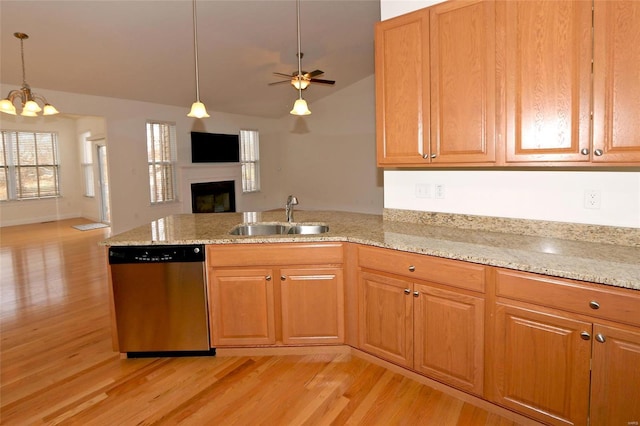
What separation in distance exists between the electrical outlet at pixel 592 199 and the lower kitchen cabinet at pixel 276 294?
1.44m

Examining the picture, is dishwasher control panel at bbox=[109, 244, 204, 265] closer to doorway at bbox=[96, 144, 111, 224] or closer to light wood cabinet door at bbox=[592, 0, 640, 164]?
light wood cabinet door at bbox=[592, 0, 640, 164]

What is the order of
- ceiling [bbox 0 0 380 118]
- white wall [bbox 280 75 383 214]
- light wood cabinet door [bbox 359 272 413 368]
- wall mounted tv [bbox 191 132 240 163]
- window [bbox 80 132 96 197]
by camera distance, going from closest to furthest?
light wood cabinet door [bbox 359 272 413 368], ceiling [bbox 0 0 380 118], wall mounted tv [bbox 191 132 240 163], white wall [bbox 280 75 383 214], window [bbox 80 132 96 197]

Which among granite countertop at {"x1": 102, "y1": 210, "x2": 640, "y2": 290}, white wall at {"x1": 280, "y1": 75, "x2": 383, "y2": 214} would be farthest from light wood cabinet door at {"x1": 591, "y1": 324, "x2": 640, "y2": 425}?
white wall at {"x1": 280, "y1": 75, "x2": 383, "y2": 214}

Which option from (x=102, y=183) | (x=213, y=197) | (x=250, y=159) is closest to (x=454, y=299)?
(x=213, y=197)

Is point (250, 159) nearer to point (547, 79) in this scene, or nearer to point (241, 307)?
A: point (241, 307)

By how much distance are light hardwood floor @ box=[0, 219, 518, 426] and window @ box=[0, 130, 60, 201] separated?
24.6 feet

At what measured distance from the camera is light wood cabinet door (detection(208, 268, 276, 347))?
261 centimetres

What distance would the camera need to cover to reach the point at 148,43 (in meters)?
5.39

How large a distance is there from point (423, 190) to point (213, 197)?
23.4ft

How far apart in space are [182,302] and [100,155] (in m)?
8.49

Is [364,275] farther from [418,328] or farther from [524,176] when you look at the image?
[524,176]

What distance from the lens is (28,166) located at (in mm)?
9516

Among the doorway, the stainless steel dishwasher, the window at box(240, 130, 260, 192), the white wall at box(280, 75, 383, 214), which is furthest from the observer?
the window at box(240, 130, 260, 192)

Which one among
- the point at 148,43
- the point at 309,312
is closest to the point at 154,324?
the point at 309,312
